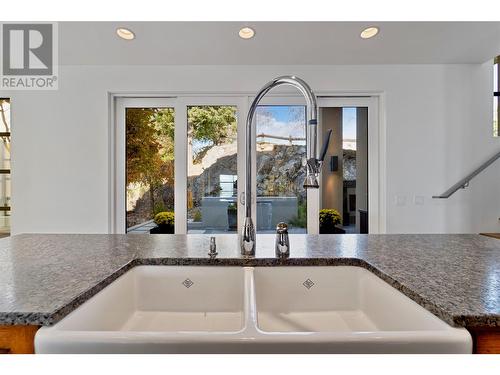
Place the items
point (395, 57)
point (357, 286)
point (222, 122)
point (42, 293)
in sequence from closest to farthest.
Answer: point (42, 293) < point (357, 286) < point (395, 57) < point (222, 122)

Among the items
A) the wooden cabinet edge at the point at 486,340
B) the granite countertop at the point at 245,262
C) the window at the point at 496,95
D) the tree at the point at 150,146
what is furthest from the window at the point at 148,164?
the window at the point at 496,95

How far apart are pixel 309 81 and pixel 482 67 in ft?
5.82

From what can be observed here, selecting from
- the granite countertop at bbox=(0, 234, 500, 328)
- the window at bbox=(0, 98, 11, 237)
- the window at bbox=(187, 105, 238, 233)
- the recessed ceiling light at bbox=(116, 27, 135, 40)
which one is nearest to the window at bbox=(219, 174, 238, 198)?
the window at bbox=(187, 105, 238, 233)

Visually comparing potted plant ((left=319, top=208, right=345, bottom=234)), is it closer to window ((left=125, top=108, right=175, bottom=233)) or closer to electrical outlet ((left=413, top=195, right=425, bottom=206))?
electrical outlet ((left=413, top=195, right=425, bottom=206))

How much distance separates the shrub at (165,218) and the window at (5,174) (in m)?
1.64

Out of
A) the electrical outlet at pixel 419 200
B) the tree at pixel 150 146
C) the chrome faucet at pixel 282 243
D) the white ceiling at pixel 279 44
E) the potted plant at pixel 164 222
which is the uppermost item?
the white ceiling at pixel 279 44

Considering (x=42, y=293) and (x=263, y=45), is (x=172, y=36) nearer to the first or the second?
(x=263, y=45)

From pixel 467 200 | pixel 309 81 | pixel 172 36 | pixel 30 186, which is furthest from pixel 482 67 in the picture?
pixel 30 186

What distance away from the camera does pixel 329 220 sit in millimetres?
3484

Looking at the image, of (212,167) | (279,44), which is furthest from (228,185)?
(279,44)

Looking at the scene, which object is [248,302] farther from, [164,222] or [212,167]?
[164,222]

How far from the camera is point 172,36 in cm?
288

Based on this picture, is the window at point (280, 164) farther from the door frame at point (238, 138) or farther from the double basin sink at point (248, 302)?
the double basin sink at point (248, 302)

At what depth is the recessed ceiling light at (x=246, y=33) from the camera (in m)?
2.81
